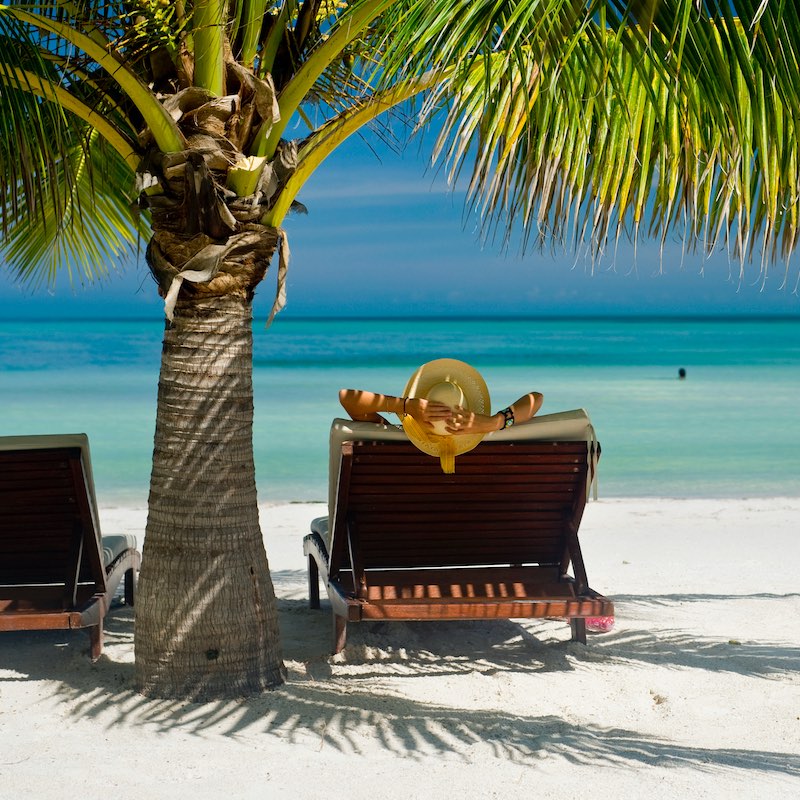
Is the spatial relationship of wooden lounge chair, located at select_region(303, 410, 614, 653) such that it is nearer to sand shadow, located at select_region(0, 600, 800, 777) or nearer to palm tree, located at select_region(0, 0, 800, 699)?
sand shadow, located at select_region(0, 600, 800, 777)

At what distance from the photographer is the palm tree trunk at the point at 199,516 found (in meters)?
3.66

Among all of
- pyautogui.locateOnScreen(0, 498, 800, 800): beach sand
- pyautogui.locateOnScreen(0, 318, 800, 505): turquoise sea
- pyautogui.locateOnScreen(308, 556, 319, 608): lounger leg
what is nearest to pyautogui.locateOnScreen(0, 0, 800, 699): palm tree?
pyautogui.locateOnScreen(0, 498, 800, 800): beach sand

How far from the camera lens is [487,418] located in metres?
4.03

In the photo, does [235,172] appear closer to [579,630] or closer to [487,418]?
[487,418]

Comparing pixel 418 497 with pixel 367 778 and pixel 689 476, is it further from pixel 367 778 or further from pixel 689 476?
pixel 689 476

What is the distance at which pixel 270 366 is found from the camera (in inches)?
1524


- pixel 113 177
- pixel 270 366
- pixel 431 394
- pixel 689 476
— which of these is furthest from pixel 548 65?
pixel 270 366

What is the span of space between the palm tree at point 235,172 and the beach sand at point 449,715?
35 centimetres

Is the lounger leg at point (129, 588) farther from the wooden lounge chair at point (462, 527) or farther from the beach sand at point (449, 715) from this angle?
the wooden lounge chair at point (462, 527)

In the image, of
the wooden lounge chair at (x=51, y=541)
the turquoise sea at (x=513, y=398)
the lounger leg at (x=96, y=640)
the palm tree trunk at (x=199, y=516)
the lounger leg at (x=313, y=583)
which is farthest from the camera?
the turquoise sea at (x=513, y=398)

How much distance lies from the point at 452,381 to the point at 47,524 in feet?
6.03

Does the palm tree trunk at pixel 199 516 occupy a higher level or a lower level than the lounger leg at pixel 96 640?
higher

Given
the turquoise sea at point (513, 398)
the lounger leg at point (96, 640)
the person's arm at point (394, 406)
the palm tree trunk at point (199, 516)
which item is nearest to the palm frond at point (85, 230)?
the palm tree trunk at point (199, 516)

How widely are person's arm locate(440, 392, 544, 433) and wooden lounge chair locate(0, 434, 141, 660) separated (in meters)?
1.50
